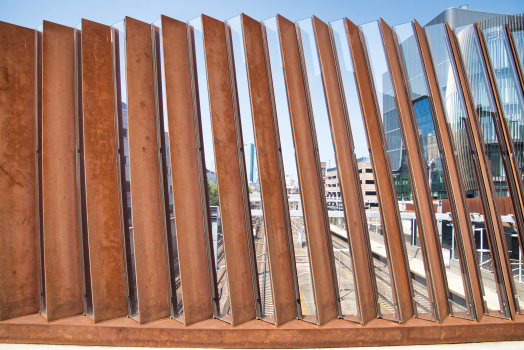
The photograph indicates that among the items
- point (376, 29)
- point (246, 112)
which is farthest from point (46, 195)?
point (376, 29)

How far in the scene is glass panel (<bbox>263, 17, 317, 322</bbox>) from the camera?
3.52m

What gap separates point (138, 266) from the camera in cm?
332

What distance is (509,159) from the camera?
385 cm

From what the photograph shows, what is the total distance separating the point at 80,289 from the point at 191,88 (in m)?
3.05

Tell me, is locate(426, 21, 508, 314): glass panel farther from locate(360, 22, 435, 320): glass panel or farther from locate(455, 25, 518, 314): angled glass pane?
locate(360, 22, 435, 320): glass panel

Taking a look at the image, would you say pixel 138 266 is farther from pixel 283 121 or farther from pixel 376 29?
pixel 376 29

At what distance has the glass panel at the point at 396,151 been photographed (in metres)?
3.68

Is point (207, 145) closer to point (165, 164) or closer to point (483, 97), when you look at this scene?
point (165, 164)

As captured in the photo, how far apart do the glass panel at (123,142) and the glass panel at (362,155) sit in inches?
116

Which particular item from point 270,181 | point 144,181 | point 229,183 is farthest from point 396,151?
point 144,181

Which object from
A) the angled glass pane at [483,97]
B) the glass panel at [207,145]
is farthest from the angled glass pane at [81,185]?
the angled glass pane at [483,97]

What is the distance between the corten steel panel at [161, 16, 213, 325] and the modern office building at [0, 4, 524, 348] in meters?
0.02

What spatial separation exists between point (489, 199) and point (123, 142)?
5.07m

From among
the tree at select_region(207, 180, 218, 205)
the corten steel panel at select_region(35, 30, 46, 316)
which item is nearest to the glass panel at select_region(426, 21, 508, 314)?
the tree at select_region(207, 180, 218, 205)
